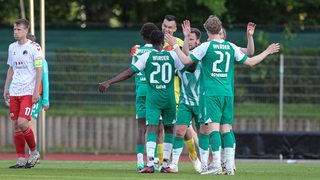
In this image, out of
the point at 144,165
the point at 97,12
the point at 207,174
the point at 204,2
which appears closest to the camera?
the point at 207,174

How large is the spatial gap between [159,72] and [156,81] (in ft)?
0.51

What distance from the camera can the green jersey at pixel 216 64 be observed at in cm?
1452

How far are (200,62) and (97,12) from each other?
56.0ft

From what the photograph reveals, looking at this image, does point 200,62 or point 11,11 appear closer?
point 200,62

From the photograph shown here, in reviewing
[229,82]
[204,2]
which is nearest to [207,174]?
[229,82]

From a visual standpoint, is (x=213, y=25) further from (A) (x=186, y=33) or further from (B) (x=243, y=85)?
(B) (x=243, y=85)

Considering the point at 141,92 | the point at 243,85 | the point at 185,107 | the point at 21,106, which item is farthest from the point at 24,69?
the point at 243,85

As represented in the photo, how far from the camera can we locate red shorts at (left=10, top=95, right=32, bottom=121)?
15977 millimetres

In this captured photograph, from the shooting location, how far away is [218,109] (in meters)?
14.5

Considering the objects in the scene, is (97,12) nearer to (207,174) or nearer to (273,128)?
(273,128)

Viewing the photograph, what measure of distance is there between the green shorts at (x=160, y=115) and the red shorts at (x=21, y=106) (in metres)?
1.90

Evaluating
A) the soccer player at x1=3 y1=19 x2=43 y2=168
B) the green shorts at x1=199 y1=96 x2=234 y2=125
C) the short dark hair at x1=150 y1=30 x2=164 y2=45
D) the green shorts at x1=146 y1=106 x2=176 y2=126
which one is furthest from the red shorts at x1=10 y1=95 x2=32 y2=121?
Result: the green shorts at x1=199 y1=96 x2=234 y2=125

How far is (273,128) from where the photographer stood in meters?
26.8

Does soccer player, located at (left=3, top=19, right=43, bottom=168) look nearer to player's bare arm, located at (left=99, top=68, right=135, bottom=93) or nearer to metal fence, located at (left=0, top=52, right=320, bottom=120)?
player's bare arm, located at (left=99, top=68, right=135, bottom=93)
